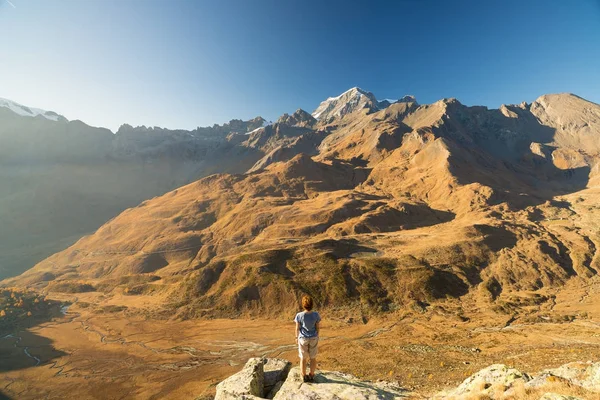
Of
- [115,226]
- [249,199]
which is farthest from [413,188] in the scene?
[115,226]

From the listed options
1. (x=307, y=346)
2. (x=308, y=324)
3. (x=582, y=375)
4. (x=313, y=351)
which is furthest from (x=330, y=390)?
(x=582, y=375)

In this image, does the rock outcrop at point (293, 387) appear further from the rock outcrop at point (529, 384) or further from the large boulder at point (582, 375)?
the large boulder at point (582, 375)

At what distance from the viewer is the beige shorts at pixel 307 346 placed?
11.9 metres

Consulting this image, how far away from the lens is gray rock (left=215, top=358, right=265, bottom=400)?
13.0 meters

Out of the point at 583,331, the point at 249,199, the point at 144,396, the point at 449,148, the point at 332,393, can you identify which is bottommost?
the point at 144,396

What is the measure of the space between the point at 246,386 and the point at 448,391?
31.1 ft

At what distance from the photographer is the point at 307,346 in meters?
12.0

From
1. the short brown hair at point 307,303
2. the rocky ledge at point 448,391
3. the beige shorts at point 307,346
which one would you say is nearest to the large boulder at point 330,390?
the rocky ledge at point 448,391

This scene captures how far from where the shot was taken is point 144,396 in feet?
120

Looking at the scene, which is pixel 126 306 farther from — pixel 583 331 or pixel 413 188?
pixel 413 188

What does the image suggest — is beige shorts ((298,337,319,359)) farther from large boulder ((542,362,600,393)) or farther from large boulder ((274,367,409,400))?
large boulder ((542,362,600,393))

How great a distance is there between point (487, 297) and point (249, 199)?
343 ft

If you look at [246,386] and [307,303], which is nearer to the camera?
[307,303]

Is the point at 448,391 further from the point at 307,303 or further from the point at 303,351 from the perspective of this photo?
the point at 307,303
